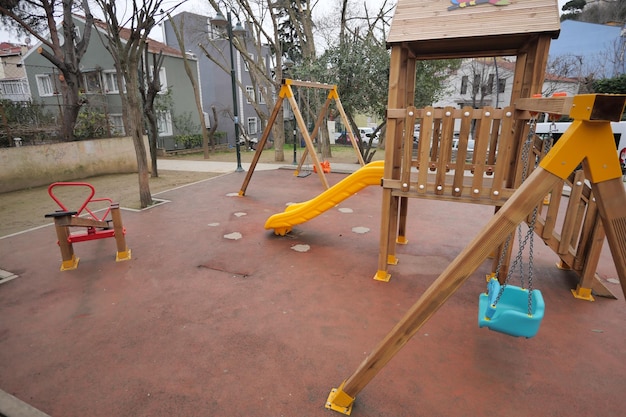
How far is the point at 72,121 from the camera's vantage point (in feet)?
37.6

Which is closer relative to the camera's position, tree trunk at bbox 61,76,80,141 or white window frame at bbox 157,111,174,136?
tree trunk at bbox 61,76,80,141

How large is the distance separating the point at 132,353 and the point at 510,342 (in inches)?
127

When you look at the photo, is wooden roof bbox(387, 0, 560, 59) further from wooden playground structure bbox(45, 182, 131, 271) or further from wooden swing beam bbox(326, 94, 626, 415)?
wooden playground structure bbox(45, 182, 131, 271)

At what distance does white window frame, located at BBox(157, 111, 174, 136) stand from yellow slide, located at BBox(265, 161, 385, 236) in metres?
16.6

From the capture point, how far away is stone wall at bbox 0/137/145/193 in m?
9.55

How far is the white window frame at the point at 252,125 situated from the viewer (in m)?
26.1

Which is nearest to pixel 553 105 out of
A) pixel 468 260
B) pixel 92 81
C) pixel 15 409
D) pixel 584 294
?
pixel 468 260

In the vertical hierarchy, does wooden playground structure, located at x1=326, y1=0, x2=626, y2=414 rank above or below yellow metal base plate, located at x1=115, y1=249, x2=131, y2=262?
above

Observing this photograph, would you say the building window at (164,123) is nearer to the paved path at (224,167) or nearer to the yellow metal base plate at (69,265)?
the paved path at (224,167)

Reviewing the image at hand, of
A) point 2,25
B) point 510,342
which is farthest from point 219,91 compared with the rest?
point 510,342

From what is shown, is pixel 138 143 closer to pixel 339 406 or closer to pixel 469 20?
pixel 469 20

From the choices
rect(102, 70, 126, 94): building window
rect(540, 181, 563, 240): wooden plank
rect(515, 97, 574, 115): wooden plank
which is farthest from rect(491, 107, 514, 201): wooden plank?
rect(102, 70, 126, 94): building window

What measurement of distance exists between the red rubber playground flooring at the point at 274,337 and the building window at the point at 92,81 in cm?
1667

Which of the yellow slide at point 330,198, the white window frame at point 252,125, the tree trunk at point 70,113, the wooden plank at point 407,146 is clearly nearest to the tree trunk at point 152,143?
the tree trunk at point 70,113
